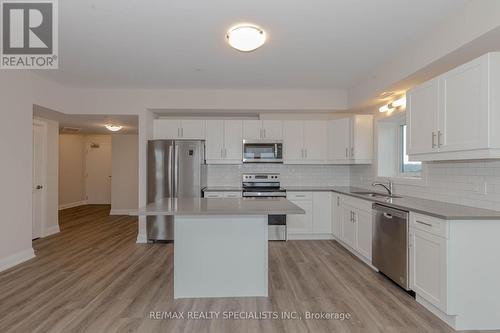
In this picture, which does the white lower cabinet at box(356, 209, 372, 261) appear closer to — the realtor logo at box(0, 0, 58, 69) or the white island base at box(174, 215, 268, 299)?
the white island base at box(174, 215, 268, 299)

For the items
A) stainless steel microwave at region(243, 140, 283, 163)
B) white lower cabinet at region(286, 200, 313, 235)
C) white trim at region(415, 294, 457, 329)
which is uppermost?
stainless steel microwave at region(243, 140, 283, 163)

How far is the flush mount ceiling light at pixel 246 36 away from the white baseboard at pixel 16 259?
396 centimetres

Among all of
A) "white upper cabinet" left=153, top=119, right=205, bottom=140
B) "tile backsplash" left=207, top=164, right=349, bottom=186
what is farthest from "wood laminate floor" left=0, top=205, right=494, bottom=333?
"white upper cabinet" left=153, top=119, right=205, bottom=140

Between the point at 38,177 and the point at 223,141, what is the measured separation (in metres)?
3.52

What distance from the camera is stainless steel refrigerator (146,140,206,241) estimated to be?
4668 mm

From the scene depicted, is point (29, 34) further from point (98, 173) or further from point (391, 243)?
point (98, 173)

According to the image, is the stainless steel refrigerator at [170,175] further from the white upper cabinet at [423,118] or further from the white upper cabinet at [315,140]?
the white upper cabinet at [423,118]

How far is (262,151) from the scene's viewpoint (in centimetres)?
504

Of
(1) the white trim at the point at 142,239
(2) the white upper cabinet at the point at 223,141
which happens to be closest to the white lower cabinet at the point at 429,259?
A: (2) the white upper cabinet at the point at 223,141

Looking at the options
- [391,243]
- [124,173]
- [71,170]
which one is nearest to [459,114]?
[391,243]

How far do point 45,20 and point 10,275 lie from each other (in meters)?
2.99

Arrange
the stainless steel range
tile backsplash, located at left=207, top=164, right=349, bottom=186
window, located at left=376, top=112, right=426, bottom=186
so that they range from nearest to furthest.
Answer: window, located at left=376, top=112, right=426, bottom=186, the stainless steel range, tile backsplash, located at left=207, top=164, right=349, bottom=186

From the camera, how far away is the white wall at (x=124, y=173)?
7.82 meters

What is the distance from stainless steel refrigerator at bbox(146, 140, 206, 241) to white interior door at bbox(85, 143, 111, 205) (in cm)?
552
